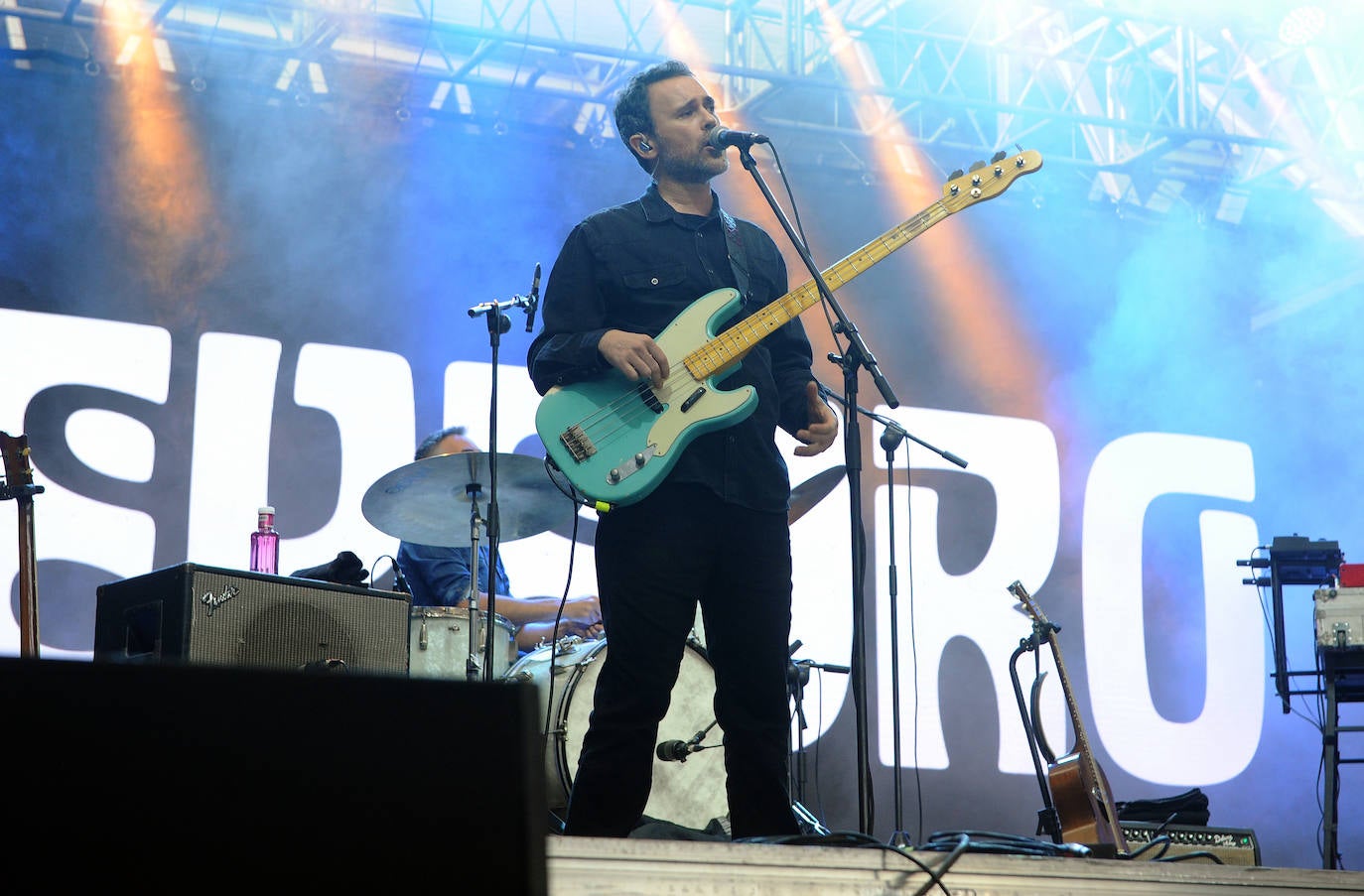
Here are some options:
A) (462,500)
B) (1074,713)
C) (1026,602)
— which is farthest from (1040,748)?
(462,500)

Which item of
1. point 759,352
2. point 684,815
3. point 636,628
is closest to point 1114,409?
point 684,815

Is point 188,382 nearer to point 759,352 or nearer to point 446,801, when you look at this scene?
point 759,352

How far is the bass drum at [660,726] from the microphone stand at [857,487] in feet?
4.45

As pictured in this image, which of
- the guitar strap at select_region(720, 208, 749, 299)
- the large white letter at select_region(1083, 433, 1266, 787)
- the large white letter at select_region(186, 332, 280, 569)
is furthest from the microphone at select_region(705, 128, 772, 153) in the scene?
the large white letter at select_region(1083, 433, 1266, 787)

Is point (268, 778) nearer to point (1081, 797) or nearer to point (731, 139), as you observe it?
point (731, 139)

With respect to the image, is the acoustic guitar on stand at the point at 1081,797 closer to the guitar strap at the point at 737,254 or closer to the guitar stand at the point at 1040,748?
the guitar stand at the point at 1040,748

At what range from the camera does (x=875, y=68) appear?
20.8 ft

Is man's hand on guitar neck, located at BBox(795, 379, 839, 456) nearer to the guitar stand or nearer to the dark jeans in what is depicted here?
the dark jeans

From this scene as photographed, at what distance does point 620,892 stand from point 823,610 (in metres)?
4.02

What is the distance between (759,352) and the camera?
2.93 m

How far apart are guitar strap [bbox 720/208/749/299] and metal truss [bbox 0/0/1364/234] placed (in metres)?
3.00

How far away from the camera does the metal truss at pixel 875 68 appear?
216 inches

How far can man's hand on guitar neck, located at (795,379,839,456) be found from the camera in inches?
114

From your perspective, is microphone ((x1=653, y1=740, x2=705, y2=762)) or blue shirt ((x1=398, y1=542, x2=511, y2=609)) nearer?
microphone ((x1=653, y1=740, x2=705, y2=762))
